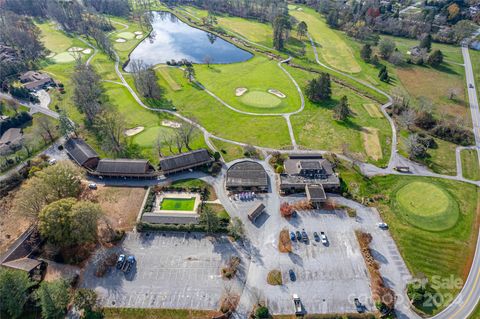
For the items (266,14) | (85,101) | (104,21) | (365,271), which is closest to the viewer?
(365,271)

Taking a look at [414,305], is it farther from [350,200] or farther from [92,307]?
[92,307]

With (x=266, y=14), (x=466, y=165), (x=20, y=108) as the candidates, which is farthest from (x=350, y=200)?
(x=266, y=14)

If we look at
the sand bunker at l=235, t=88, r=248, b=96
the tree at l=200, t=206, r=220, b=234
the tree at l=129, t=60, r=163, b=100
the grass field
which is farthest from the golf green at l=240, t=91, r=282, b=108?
the tree at l=200, t=206, r=220, b=234

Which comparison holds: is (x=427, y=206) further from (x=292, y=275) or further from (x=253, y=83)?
(x=253, y=83)

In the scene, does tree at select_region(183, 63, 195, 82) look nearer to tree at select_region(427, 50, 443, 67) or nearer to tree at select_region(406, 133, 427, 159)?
tree at select_region(406, 133, 427, 159)

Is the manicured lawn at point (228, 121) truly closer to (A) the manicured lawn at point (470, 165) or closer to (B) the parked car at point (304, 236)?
(B) the parked car at point (304, 236)

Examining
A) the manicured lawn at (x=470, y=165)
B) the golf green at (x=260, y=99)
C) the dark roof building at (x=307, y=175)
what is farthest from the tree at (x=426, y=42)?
the dark roof building at (x=307, y=175)
